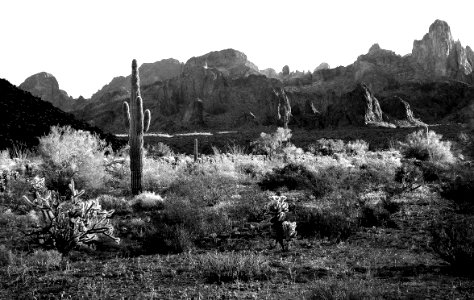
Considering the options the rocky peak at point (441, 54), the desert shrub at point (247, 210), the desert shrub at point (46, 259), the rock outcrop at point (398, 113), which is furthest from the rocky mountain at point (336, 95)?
the desert shrub at point (46, 259)

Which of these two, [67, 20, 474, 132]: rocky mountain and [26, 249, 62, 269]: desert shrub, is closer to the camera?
[26, 249, 62, 269]: desert shrub

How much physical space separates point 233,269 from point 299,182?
10.4 metres

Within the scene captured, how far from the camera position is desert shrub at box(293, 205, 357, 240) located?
384 inches

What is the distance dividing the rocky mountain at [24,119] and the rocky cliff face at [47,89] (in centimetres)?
15725

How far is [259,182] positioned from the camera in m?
18.5

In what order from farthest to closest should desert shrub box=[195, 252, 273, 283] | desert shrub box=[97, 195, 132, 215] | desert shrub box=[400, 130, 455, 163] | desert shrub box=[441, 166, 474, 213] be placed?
desert shrub box=[400, 130, 455, 163], desert shrub box=[441, 166, 474, 213], desert shrub box=[97, 195, 132, 215], desert shrub box=[195, 252, 273, 283]

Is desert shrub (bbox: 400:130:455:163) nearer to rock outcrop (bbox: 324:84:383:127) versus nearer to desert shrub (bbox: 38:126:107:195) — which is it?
desert shrub (bbox: 38:126:107:195)

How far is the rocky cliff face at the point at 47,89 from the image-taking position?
595 ft

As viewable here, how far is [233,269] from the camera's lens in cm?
686

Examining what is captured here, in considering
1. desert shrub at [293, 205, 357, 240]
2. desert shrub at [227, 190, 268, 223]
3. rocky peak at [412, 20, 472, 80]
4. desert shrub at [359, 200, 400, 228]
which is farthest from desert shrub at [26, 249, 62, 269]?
rocky peak at [412, 20, 472, 80]

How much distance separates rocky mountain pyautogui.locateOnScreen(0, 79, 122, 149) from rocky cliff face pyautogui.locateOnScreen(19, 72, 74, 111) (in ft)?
516

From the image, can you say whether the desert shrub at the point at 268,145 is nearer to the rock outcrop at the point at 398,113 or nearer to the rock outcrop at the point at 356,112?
the rock outcrop at the point at 356,112

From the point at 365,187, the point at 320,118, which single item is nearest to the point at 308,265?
the point at 365,187

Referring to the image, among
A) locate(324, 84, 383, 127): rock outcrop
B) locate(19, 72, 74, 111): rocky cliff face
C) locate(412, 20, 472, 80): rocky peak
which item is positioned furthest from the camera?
locate(19, 72, 74, 111): rocky cliff face
